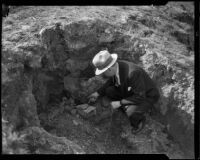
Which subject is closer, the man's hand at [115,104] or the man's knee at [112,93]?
the man's hand at [115,104]

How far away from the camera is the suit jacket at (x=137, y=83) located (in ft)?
16.1

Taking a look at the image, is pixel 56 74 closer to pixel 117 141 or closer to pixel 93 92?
pixel 93 92

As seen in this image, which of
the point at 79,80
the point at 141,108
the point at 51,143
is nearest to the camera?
the point at 51,143

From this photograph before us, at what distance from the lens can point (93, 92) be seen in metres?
5.69

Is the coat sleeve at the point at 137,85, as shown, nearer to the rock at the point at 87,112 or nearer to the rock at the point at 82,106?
the rock at the point at 87,112

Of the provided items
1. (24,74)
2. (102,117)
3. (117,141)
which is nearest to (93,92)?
(102,117)

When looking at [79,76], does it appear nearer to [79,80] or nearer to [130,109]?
[79,80]

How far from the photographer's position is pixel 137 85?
16.1 feet

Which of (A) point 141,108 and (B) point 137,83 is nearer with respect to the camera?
(B) point 137,83

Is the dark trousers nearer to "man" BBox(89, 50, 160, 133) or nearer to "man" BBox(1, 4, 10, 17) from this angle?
"man" BBox(89, 50, 160, 133)

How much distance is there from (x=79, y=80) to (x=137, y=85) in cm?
122

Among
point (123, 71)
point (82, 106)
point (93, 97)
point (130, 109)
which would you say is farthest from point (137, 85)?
point (82, 106)

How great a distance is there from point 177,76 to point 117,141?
1.34m

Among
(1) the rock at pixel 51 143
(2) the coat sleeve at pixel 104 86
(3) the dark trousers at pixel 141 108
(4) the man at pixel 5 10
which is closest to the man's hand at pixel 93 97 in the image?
(2) the coat sleeve at pixel 104 86
